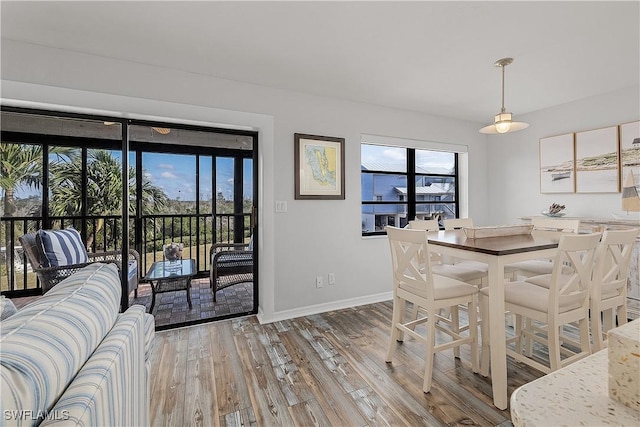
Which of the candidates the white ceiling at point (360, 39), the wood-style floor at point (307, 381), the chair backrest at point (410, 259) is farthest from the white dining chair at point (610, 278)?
the white ceiling at point (360, 39)

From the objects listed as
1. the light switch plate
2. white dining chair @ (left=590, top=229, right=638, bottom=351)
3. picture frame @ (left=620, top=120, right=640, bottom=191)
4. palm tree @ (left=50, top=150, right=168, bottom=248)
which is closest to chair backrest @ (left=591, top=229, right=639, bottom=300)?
white dining chair @ (left=590, top=229, right=638, bottom=351)

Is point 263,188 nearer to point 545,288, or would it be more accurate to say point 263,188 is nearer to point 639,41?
point 545,288

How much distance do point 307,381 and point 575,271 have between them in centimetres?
182

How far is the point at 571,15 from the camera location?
1919 mm

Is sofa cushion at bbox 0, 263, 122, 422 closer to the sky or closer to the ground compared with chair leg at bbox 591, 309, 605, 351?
closer to the sky

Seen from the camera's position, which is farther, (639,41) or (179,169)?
(179,169)

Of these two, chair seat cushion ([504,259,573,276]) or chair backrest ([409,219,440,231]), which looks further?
chair backrest ([409,219,440,231])

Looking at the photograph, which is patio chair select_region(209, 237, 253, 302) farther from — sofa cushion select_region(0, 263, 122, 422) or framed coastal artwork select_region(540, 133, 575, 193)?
framed coastal artwork select_region(540, 133, 575, 193)

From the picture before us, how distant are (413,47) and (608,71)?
6.66 feet

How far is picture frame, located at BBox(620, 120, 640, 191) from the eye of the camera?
9.88 feet

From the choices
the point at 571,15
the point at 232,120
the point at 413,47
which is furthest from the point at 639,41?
the point at 232,120

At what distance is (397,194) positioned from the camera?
13.4 ft

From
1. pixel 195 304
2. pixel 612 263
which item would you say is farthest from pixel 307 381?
pixel 612 263

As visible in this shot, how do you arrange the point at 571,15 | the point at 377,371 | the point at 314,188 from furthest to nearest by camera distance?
the point at 314,188 < the point at 377,371 < the point at 571,15
